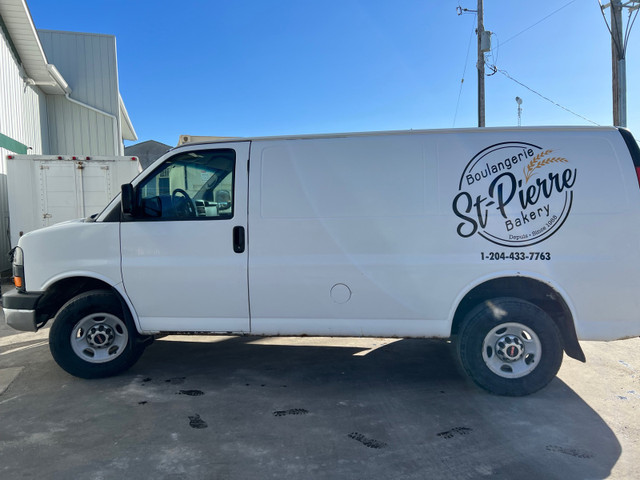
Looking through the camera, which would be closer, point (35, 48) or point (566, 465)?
point (566, 465)

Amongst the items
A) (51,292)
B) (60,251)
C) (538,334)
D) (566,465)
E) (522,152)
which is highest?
(522,152)

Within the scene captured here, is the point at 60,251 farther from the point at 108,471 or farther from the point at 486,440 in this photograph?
the point at 486,440

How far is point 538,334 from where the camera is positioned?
3957 mm

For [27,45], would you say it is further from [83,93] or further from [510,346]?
[510,346]

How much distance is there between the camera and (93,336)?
14.6 ft

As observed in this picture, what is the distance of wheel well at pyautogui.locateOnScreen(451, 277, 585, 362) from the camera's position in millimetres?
4004

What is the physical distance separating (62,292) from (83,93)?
540 inches

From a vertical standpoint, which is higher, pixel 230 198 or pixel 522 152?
pixel 522 152

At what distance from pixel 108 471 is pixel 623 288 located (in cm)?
415

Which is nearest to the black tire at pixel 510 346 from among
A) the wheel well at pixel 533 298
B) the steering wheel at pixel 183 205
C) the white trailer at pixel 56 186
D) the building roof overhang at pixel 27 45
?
the wheel well at pixel 533 298

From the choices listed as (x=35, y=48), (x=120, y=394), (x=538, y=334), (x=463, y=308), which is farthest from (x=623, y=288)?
(x=35, y=48)

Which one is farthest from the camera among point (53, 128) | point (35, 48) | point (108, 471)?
point (53, 128)

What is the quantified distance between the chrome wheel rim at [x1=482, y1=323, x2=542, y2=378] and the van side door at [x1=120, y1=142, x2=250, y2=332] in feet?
7.24

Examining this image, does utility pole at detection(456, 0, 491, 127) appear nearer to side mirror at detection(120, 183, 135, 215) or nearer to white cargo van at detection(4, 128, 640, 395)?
white cargo van at detection(4, 128, 640, 395)
